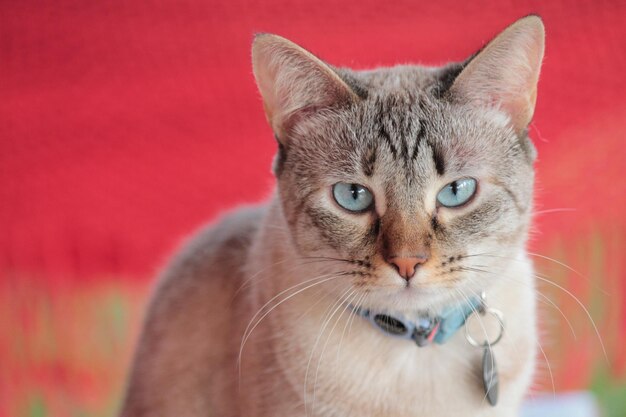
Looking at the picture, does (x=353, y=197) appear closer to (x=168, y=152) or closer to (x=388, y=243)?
(x=388, y=243)

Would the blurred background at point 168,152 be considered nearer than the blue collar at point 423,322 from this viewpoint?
No

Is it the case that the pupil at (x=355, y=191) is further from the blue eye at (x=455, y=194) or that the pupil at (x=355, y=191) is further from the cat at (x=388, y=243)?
the blue eye at (x=455, y=194)

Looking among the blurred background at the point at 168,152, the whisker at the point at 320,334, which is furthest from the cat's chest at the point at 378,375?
the blurred background at the point at 168,152

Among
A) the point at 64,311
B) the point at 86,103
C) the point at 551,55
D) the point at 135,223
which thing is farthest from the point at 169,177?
the point at 551,55

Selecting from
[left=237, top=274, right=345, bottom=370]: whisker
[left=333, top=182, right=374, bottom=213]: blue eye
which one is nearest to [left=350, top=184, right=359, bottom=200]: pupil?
[left=333, top=182, right=374, bottom=213]: blue eye

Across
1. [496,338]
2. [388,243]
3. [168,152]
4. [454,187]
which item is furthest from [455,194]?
[168,152]

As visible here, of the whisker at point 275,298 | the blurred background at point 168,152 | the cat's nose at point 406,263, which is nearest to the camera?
the cat's nose at point 406,263
